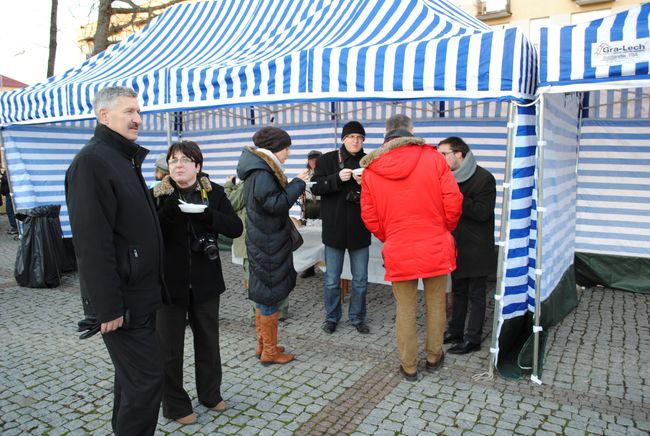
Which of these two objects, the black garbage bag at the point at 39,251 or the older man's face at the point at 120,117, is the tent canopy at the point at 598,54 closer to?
the older man's face at the point at 120,117

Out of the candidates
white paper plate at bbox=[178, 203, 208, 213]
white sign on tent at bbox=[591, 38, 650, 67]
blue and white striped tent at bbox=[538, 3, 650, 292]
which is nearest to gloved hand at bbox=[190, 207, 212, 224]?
white paper plate at bbox=[178, 203, 208, 213]

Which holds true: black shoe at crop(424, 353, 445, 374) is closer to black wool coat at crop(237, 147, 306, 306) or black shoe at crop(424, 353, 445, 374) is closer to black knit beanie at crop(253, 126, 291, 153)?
black wool coat at crop(237, 147, 306, 306)

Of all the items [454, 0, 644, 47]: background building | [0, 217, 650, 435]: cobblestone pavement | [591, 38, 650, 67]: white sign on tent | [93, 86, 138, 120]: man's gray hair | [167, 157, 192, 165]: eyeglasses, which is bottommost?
[0, 217, 650, 435]: cobblestone pavement

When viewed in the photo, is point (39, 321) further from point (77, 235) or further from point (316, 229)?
point (77, 235)

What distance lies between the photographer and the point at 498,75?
3236 millimetres

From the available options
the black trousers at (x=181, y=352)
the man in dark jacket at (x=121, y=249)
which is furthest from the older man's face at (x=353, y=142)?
the man in dark jacket at (x=121, y=249)

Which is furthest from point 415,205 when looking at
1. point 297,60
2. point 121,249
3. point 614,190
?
point 614,190

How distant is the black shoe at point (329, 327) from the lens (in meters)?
4.44

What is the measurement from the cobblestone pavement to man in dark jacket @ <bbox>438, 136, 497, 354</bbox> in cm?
30

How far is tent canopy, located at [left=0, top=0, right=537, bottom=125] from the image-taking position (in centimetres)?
337

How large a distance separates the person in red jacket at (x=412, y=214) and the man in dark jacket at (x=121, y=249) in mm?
1553

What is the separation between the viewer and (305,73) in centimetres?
408

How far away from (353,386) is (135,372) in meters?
1.67

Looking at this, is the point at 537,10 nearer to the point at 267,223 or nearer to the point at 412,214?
the point at 412,214
